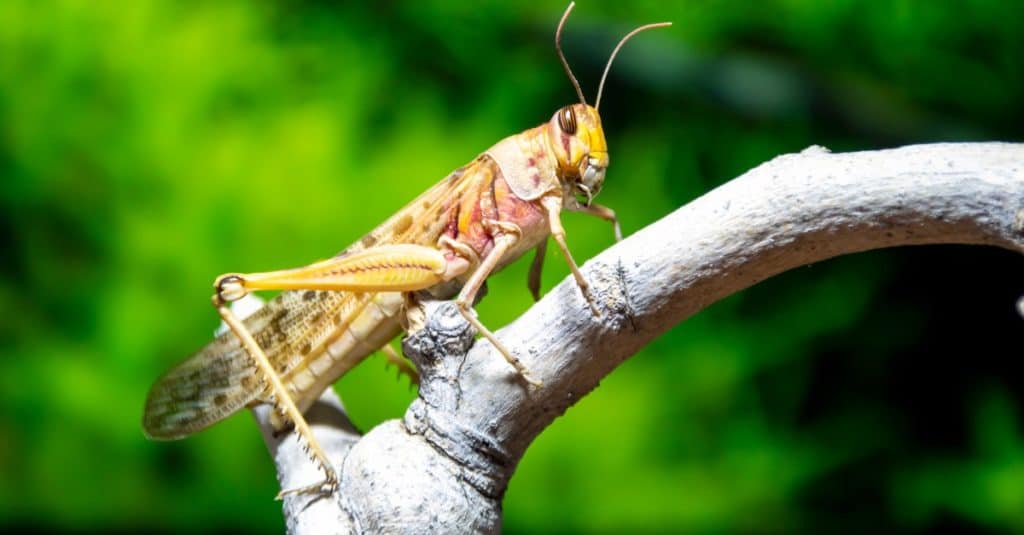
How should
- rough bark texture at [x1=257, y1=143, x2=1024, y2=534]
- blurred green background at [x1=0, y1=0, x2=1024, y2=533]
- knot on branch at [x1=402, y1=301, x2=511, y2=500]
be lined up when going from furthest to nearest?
blurred green background at [x1=0, y1=0, x2=1024, y2=533]
knot on branch at [x1=402, y1=301, x2=511, y2=500]
rough bark texture at [x1=257, y1=143, x2=1024, y2=534]

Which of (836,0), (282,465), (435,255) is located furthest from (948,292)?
(282,465)

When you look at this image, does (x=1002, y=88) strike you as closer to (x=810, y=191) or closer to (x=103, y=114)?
(x=810, y=191)

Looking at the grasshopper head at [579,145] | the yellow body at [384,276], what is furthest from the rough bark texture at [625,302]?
the grasshopper head at [579,145]

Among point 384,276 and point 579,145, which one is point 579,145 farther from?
point 384,276

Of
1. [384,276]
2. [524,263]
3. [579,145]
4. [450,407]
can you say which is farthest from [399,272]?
[524,263]

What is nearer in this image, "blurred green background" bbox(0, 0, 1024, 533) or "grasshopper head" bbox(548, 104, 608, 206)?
"grasshopper head" bbox(548, 104, 608, 206)

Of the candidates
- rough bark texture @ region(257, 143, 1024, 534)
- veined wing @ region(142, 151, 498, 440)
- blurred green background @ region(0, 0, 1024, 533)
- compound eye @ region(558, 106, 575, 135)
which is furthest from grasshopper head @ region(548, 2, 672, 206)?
blurred green background @ region(0, 0, 1024, 533)

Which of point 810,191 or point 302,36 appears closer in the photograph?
point 810,191

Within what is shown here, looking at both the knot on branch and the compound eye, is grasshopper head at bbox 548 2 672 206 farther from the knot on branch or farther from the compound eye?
the knot on branch
